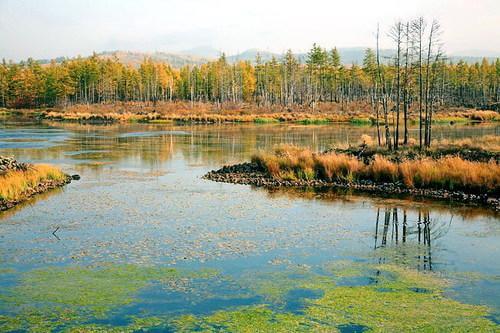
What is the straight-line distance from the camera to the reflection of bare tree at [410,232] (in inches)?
542

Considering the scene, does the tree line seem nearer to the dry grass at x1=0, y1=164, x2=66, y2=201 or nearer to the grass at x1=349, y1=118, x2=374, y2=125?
the grass at x1=349, y1=118, x2=374, y2=125

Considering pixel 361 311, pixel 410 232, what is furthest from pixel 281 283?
pixel 410 232

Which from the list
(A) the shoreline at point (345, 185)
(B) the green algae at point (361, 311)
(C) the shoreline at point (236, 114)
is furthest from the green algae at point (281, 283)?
(C) the shoreline at point (236, 114)

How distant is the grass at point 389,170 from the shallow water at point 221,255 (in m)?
2.66

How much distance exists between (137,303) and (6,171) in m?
16.7

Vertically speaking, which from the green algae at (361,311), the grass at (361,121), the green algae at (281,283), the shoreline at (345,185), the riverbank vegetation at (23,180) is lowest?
the green algae at (361,311)

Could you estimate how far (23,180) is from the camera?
23.0m

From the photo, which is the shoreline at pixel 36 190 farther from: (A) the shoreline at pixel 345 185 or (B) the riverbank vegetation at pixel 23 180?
(A) the shoreline at pixel 345 185

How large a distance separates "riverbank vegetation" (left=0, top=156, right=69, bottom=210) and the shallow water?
0.79m

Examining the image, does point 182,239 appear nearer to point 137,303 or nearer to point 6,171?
point 137,303

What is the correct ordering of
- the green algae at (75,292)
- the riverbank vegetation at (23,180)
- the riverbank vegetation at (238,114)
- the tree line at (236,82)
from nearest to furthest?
the green algae at (75,292)
the riverbank vegetation at (23,180)
the riverbank vegetation at (238,114)
the tree line at (236,82)

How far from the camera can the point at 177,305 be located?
1020 cm

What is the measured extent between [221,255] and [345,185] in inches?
483

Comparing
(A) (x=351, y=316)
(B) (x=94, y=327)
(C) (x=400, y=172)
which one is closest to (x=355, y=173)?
(C) (x=400, y=172)
